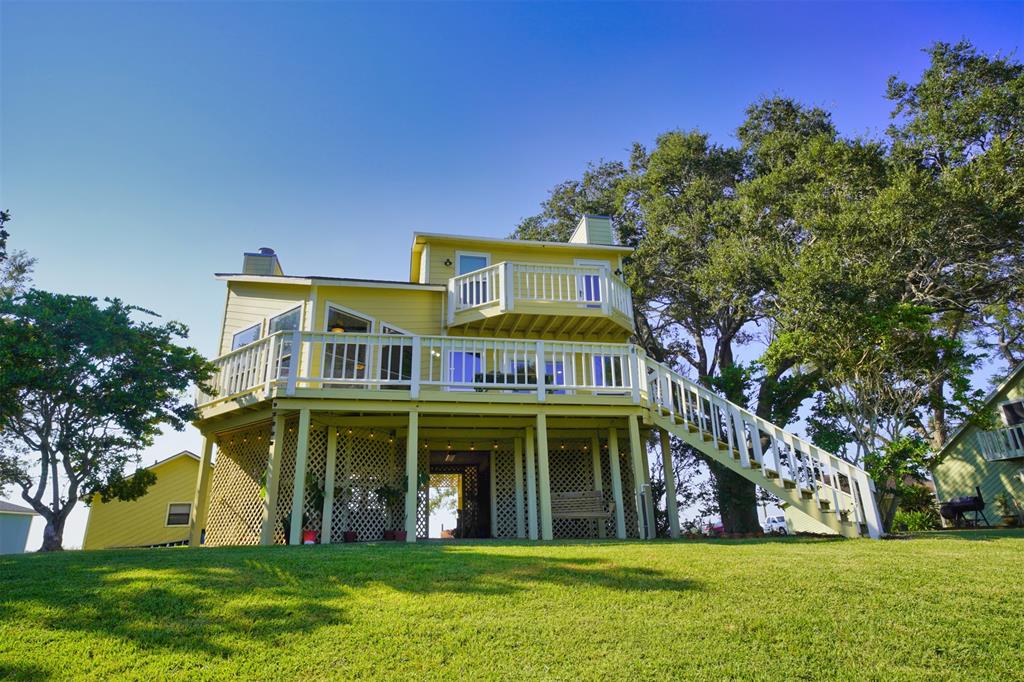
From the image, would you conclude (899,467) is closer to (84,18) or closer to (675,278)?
(675,278)

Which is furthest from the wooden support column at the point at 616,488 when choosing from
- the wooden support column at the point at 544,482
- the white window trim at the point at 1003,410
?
the white window trim at the point at 1003,410

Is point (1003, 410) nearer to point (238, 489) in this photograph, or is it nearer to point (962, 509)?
point (962, 509)

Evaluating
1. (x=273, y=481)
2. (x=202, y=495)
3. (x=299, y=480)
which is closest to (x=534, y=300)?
(x=299, y=480)

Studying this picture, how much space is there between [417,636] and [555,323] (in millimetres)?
10096

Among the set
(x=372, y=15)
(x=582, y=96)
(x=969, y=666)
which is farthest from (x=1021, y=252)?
(x=372, y=15)

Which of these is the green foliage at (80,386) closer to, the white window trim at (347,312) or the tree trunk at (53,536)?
the tree trunk at (53,536)

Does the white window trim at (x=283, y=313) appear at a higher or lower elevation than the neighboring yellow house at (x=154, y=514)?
higher

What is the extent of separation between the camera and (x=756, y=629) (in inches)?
177

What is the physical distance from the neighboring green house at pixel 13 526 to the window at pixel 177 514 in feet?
18.0

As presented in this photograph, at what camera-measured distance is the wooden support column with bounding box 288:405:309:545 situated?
9336 mm

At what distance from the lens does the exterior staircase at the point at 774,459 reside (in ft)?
31.4

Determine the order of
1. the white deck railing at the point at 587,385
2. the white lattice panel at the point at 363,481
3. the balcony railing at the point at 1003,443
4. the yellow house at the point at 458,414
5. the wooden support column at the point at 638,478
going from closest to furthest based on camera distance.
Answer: the white deck railing at the point at 587,385 → the yellow house at the point at 458,414 → the wooden support column at the point at 638,478 → the white lattice panel at the point at 363,481 → the balcony railing at the point at 1003,443

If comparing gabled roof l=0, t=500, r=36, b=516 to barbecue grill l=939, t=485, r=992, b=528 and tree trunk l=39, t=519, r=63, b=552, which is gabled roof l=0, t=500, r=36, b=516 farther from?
barbecue grill l=939, t=485, r=992, b=528

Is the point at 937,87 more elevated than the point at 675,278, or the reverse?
the point at 937,87
